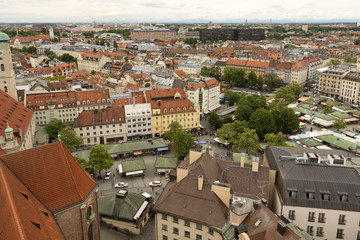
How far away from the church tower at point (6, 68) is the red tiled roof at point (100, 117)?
19299 mm

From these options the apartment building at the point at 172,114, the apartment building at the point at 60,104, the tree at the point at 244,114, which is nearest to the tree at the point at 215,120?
the apartment building at the point at 172,114

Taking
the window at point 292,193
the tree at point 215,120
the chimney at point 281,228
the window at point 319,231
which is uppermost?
the chimney at point 281,228

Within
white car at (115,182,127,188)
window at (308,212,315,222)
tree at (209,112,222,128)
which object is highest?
window at (308,212,315,222)

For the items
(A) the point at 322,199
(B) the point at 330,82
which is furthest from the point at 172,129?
(B) the point at 330,82

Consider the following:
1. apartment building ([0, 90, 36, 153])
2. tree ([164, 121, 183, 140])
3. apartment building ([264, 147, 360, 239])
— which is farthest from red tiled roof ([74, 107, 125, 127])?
apartment building ([264, 147, 360, 239])

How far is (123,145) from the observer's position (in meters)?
77.3

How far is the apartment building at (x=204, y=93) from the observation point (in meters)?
107

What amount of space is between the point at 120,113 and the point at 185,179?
4690 centimetres

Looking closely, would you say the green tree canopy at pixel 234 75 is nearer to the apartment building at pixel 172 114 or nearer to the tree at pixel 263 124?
the apartment building at pixel 172 114

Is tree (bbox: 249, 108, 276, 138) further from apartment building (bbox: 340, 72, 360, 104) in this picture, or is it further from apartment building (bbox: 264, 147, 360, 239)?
apartment building (bbox: 340, 72, 360, 104)

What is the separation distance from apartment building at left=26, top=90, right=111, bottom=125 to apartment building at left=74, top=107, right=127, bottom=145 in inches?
543

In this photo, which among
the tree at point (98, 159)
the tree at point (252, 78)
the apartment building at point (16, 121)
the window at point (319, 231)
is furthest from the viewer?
the tree at point (252, 78)

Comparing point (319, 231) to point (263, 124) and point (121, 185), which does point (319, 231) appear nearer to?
point (121, 185)

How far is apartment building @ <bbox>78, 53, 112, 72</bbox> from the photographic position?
171500mm
